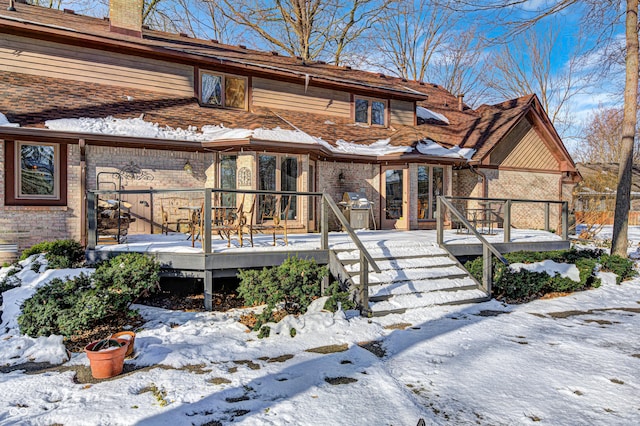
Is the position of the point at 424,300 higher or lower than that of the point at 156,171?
lower

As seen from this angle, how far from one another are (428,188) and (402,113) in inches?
134

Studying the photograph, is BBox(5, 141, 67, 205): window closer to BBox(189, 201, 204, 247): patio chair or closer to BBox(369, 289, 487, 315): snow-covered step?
BBox(189, 201, 204, 247): patio chair

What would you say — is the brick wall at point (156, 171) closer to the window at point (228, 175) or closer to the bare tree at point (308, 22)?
the window at point (228, 175)

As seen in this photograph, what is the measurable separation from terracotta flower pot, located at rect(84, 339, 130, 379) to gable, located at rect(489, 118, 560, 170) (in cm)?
1293

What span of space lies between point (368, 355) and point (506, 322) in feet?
8.29

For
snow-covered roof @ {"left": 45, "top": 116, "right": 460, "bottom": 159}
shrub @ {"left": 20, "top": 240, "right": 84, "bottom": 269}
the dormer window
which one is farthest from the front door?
shrub @ {"left": 20, "top": 240, "right": 84, "bottom": 269}

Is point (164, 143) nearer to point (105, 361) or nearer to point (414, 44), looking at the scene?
point (105, 361)

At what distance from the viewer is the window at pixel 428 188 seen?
40.7ft

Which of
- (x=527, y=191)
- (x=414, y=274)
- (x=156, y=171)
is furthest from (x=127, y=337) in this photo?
(x=527, y=191)

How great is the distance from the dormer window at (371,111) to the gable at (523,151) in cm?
403

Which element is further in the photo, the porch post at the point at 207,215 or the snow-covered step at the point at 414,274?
the snow-covered step at the point at 414,274

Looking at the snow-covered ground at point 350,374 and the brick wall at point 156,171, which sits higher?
the brick wall at point 156,171

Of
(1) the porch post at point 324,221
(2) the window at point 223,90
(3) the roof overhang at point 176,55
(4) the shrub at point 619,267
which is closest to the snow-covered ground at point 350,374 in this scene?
(1) the porch post at point 324,221

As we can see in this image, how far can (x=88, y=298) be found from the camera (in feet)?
16.4
